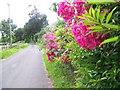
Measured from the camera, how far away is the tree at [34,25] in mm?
10919

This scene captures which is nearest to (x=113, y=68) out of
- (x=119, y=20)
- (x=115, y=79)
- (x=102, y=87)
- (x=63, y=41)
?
(x=115, y=79)

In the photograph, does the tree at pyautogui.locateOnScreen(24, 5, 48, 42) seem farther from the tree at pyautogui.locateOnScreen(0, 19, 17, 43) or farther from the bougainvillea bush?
the bougainvillea bush

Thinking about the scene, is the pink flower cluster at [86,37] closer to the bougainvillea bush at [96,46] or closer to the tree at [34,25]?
the bougainvillea bush at [96,46]

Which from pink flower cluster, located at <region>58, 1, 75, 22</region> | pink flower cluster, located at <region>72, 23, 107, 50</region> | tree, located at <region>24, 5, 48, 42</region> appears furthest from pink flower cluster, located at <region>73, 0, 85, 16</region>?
tree, located at <region>24, 5, 48, 42</region>

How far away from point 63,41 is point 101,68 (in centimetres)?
265

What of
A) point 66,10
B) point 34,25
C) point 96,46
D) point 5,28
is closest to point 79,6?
point 66,10

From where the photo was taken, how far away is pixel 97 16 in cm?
145

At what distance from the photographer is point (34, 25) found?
40.3 feet

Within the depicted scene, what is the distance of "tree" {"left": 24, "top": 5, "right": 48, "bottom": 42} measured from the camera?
10919 millimetres

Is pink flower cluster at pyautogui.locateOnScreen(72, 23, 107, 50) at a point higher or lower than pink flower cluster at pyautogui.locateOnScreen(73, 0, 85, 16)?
lower

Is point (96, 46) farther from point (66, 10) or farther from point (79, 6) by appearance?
point (66, 10)

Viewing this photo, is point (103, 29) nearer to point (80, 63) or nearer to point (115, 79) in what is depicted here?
point (115, 79)

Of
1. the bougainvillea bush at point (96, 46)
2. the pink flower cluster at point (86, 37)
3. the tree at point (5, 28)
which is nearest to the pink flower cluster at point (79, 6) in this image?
the bougainvillea bush at point (96, 46)

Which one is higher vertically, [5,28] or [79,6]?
[79,6]
